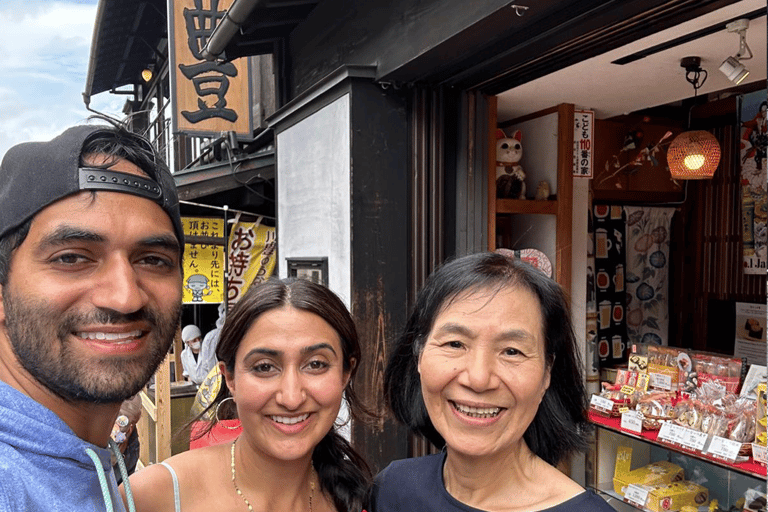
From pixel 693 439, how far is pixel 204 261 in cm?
606

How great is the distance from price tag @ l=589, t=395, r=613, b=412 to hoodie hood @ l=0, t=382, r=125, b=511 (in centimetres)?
419

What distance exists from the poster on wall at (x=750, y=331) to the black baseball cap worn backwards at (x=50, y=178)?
6596mm

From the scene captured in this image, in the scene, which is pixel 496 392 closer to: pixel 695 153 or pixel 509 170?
pixel 509 170

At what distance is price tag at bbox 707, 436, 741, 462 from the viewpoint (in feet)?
12.3

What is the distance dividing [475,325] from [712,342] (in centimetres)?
661

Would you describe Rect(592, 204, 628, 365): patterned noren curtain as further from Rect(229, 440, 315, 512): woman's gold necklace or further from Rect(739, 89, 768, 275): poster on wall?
Rect(229, 440, 315, 512): woman's gold necklace

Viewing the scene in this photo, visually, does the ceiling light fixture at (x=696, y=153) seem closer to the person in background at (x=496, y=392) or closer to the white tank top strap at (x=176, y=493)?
the person in background at (x=496, y=392)

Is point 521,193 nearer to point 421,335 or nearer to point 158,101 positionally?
point 421,335

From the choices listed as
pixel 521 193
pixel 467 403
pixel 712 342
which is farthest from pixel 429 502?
pixel 712 342

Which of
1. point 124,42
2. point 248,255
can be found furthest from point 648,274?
point 124,42

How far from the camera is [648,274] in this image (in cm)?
695

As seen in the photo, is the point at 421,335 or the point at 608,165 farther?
the point at 608,165

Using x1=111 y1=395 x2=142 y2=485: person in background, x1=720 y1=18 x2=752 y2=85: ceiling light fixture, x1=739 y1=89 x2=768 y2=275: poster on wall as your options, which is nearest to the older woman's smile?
x1=111 y1=395 x2=142 y2=485: person in background

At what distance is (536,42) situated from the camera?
360 cm
